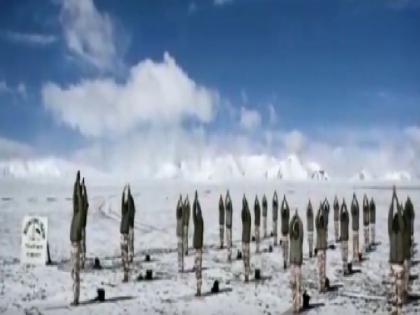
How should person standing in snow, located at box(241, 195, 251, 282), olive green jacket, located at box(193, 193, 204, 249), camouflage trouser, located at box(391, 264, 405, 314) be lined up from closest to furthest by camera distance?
camouflage trouser, located at box(391, 264, 405, 314)
olive green jacket, located at box(193, 193, 204, 249)
person standing in snow, located at box(241, 195, 251, 282)

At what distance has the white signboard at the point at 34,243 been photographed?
34.9m

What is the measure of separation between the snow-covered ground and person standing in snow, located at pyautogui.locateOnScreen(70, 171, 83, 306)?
893 millimetres

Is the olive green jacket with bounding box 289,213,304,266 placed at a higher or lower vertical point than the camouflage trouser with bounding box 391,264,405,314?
higher

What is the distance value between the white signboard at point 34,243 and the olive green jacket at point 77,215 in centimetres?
699

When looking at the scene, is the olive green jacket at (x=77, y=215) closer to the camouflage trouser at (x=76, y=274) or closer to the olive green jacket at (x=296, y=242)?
the camouflage trouser at (x=76, y=274)

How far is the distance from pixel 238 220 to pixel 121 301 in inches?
1145

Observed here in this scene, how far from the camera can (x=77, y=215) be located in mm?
28266

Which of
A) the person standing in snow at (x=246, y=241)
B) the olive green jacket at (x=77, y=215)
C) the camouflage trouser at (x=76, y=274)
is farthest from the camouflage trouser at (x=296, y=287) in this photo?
the olive green jacket at (x=77, y=215)

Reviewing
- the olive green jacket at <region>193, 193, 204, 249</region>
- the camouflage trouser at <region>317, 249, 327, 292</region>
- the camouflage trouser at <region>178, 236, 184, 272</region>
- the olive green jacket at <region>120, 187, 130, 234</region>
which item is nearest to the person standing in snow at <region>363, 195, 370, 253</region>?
the camouflage trouser at <region>317, 249, 327, 292</region>

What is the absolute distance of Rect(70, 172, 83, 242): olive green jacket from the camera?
2791 centimetres

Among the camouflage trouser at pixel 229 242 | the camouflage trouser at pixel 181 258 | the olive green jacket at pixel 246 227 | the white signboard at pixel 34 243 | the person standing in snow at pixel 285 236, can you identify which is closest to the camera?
the olive green jacket at pixel 246 227

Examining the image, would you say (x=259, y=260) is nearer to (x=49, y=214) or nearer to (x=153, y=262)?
(x=153, y=262)

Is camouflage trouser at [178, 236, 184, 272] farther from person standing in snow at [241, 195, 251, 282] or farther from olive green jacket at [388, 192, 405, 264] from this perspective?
olive green jacket at [388, 192, 405, 264]

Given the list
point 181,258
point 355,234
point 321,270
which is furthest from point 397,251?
point 355,234
